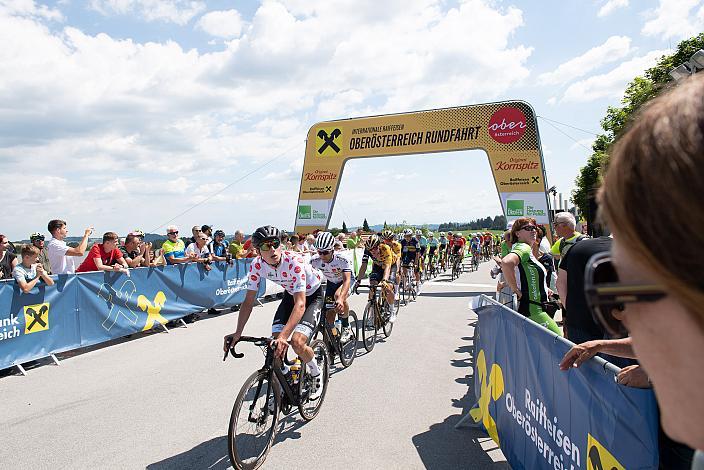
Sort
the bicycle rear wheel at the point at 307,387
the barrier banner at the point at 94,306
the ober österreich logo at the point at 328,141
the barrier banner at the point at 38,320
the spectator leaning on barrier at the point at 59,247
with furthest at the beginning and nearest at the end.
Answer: the ober österreich logo at the point at 328,141, the spectator leaning on barrier at the point at 59,247, the barrier banner at the point at 94,306, the barrier banner at the point at 38,320, the bicycle rear wheel at the point at 307,387

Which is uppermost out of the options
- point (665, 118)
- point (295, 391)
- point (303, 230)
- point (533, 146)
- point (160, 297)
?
point (533, 146)

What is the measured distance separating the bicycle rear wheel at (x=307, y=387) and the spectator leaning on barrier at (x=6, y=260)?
18.4ft

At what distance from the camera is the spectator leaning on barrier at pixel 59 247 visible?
7.94 metres

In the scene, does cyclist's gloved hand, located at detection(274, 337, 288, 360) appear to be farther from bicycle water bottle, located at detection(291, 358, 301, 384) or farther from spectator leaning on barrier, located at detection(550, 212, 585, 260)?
spectator leaning on barrier, located at detection(550, 212, 585, 260)

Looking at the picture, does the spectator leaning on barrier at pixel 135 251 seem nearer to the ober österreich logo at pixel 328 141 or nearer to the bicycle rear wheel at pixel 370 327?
the bicycle rear wheel at pixel 370 327

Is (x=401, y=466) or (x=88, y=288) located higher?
(x=88, y=288)

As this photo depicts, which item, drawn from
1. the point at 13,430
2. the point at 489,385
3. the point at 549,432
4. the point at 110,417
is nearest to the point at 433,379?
the point at 489,385

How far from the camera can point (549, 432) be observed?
2920 mm

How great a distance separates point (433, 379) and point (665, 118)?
241 inches

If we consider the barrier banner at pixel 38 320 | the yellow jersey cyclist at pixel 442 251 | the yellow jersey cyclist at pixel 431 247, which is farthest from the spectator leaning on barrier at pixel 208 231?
the yellow jersey cyclist at pixel 442 251

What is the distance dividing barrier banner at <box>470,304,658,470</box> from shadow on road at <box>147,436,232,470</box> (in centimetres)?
234

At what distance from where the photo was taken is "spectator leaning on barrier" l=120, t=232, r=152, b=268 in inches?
384

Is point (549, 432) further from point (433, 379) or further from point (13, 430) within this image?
point (13, 430)

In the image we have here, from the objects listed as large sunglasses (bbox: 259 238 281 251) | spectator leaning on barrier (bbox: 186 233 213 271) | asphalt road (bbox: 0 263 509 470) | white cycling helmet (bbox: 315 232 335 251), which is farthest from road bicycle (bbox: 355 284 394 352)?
spectator leaning on barrier (bbox: 186 233 213 271)
